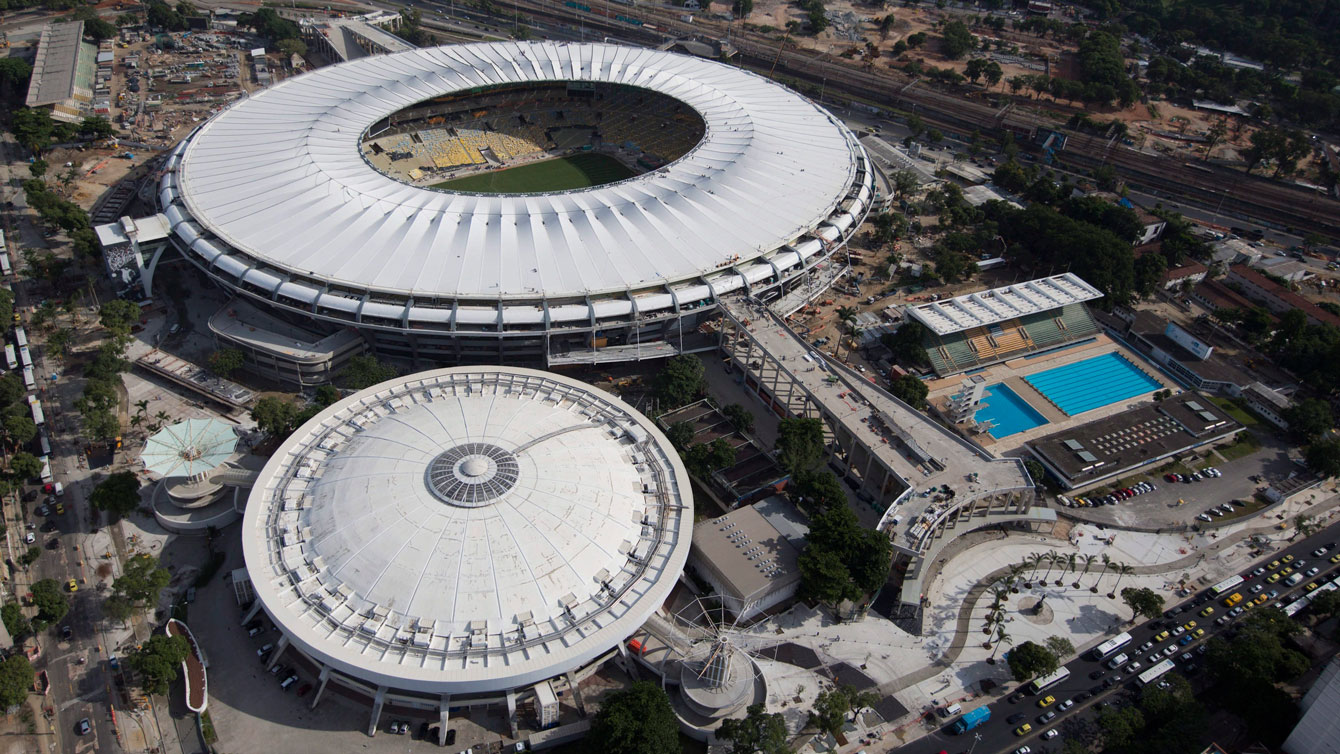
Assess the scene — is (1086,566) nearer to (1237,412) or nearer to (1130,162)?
(1237,412)

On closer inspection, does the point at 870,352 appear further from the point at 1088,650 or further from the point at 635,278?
the point at 1088,650

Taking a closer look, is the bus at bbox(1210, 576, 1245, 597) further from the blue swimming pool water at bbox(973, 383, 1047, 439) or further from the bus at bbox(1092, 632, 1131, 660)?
the blue swimming pool water at bbox(973, 383, 1047, 439)

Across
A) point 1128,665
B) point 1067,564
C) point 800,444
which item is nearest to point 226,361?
point 800,444

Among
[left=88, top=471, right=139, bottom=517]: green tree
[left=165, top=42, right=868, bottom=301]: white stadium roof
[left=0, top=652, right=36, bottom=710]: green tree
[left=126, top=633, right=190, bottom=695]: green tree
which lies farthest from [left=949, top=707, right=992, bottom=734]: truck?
[left=88, top=471, right=139, bottom=517]: green tree

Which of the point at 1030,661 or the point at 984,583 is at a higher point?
the point at 1030,661

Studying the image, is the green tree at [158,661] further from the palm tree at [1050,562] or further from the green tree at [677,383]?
the palm tree at [1050,562]
